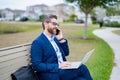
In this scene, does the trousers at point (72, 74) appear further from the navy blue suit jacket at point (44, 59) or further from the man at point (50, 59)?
the navy blue suit jacket at point (44, 59)

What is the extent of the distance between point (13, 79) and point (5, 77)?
17 centimetres

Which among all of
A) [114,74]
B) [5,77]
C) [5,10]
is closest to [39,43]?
[5,77]

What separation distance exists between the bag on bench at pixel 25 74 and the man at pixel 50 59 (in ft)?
0.32

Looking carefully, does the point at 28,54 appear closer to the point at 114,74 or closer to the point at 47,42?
the point at 47,42

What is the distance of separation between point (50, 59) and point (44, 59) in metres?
0.10

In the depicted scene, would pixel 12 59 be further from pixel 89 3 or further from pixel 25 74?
pixel 89 3

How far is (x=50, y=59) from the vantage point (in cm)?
526

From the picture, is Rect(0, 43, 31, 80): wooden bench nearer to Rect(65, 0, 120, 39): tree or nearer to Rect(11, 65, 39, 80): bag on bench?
Rect(11, 65, 39, 80): bag on bench

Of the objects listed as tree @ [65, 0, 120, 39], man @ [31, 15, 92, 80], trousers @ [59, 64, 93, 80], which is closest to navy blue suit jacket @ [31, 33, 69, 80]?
man @ [31, 15, 92, 80]

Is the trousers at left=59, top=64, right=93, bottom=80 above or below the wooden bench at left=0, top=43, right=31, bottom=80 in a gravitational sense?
below

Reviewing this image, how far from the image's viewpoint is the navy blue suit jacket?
16.5 feet

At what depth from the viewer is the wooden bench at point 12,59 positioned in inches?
179

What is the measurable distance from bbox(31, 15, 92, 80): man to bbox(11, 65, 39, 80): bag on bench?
0.10 m

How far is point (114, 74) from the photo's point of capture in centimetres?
873
